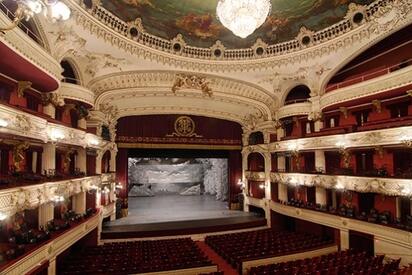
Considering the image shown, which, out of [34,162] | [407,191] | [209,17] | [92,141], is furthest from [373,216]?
[34,162]

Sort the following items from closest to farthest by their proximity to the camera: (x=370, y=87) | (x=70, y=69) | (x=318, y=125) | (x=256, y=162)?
(x=370, y=87) → (x=70, y=69) → (x=318, y=125) → (x=256, y=162)

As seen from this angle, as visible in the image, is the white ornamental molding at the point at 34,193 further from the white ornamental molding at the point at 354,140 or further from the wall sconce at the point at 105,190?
the white ornamental molding at the point at 354,140

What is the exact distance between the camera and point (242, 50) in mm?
15594

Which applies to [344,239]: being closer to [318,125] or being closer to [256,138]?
[318,125]

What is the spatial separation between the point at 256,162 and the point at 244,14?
13.5m

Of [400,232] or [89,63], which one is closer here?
[400,232]

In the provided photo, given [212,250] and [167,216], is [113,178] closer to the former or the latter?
[167,216]

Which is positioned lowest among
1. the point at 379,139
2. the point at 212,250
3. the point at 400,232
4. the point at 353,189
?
the point at 212,250

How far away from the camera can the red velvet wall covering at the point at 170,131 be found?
19219 mm

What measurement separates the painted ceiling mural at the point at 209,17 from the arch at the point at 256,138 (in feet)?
23.0

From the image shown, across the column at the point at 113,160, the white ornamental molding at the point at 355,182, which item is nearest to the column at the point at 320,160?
the white ornamental molding at the point at 355,182

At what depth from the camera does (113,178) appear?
1764cm

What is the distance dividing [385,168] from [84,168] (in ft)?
44.3

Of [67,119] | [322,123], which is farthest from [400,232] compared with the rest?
[67,119]
